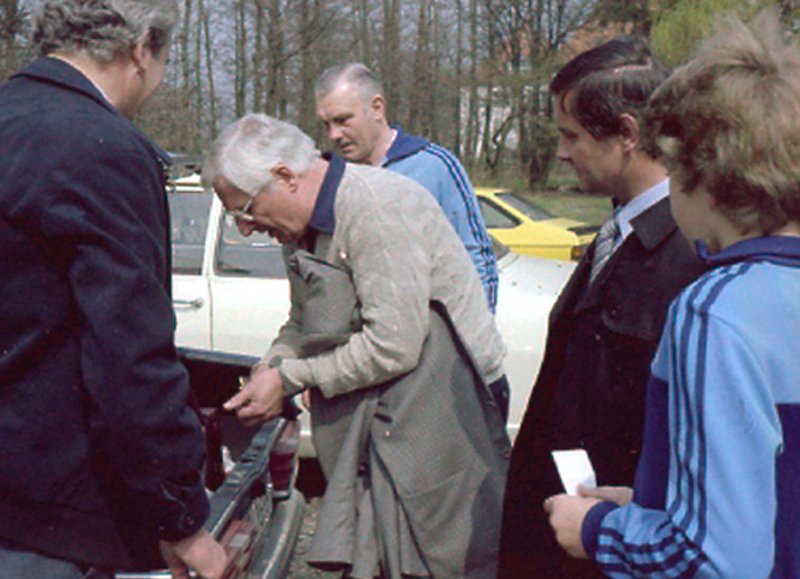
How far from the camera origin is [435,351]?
275cm

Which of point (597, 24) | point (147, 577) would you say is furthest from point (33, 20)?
point (597, 24)

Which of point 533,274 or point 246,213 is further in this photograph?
point 533,274

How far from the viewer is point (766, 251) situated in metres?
1.41

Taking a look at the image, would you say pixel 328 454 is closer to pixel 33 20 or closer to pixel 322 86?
pixel 33 20

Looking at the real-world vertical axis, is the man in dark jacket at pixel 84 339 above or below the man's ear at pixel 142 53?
below

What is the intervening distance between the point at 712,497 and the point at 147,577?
1.16m

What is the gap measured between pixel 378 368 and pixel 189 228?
3034 mm

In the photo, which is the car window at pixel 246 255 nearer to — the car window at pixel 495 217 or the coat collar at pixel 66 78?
the coat collar at pixel 66 78

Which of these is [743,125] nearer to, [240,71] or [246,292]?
[246,292]

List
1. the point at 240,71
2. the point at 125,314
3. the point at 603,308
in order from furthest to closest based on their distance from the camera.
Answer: the point at 240,71 → the point at 603,308 → the point at 125,314

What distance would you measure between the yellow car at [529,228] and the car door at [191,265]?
4741 millimetres

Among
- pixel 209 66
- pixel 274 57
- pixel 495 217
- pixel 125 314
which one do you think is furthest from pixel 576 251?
pixel 209 66

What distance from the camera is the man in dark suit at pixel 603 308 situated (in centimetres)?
192

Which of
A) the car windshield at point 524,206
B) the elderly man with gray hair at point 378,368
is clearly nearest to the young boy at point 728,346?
the elderly man with gray hair at point 378,368
